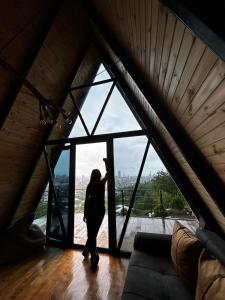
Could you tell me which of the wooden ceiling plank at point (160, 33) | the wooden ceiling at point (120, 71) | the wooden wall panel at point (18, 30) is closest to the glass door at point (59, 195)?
the wooden ceiling at point (120, 71)

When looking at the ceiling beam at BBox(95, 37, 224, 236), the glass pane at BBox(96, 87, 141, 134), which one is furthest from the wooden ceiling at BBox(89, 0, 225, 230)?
the glass pane at BBox(96, 87, 141, 134)

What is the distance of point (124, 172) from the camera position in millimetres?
3555

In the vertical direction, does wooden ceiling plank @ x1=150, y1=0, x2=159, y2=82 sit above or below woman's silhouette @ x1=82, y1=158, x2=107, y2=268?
above

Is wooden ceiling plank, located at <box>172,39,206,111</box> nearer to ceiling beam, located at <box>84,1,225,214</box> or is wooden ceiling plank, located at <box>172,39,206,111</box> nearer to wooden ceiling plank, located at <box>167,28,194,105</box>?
wooden ceiling plank, located at <box>167,28,194,105</box>

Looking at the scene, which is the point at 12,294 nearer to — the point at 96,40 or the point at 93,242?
the point at 93,242

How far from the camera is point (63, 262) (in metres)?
3.20

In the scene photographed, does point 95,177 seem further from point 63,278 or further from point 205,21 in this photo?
point 205,21

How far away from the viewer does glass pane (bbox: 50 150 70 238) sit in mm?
4047

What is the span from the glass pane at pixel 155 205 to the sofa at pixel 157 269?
3.69 feet

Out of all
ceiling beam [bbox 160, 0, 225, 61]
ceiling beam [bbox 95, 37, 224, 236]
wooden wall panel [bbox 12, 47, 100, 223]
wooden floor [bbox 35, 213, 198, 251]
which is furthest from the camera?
wooden wall panel [bbox 12, 47, 100, 223]

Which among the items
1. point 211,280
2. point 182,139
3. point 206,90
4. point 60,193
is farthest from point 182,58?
point 60,193

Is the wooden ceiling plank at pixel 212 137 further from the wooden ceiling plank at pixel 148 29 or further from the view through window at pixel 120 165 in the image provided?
the view through window at pixel 120 165

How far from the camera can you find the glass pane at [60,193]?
405cm

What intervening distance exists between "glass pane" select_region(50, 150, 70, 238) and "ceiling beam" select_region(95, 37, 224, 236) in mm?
1916
